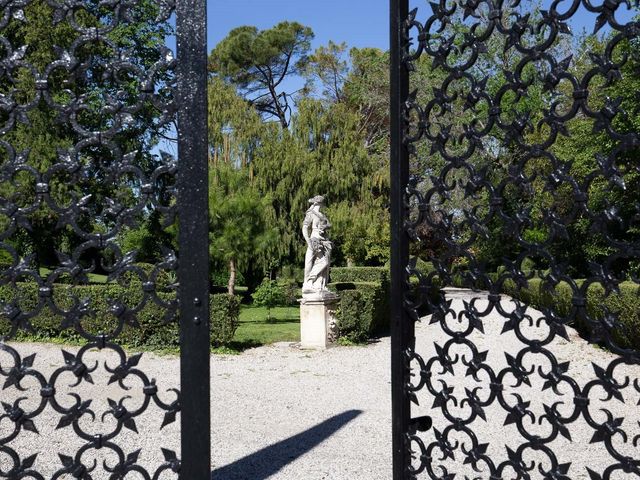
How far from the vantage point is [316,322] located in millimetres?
10859

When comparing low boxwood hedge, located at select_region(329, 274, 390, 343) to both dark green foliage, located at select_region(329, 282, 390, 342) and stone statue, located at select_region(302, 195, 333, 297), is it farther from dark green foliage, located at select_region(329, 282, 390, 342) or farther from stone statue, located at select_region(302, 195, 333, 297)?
stone statue, located at select_region(302, 195, 333, 297)

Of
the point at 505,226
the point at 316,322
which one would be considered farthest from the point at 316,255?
the point at 505,226

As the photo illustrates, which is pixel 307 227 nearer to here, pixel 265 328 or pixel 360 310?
pixel 360 310

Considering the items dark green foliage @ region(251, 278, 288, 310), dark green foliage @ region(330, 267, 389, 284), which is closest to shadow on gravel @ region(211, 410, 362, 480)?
dark green foliage @ region(251, 278, 288, 310)

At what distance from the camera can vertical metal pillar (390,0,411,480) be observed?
2.81 meters

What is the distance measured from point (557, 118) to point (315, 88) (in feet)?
95.2

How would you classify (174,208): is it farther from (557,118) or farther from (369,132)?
(369,132)

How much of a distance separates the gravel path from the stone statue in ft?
4.67

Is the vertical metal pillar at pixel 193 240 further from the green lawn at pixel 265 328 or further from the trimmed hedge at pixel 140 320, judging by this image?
the green lawn at pixel 265 328

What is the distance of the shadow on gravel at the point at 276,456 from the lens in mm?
4598

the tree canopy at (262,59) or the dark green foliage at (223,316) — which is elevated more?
the tree canopy at (262,59)

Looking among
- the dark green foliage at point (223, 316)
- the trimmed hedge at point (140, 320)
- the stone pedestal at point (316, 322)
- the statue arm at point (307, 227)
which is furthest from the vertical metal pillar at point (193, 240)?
the statue arm at point (307, 227)

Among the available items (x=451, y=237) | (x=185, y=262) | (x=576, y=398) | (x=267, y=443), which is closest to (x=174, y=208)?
(x=185, y=262)

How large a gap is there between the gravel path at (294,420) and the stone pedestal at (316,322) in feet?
2.47
